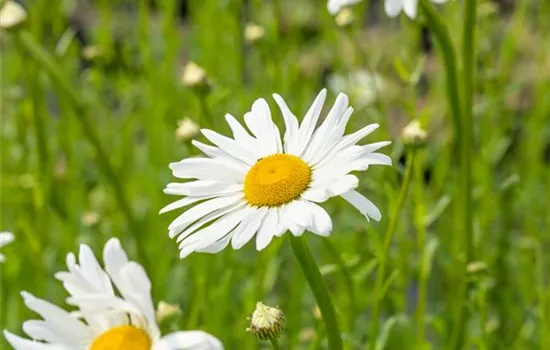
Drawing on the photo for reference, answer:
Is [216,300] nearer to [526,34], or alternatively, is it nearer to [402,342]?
[402,342]

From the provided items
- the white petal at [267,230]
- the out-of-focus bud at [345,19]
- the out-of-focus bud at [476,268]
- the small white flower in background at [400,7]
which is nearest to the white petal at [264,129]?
the white petal at [267,230]

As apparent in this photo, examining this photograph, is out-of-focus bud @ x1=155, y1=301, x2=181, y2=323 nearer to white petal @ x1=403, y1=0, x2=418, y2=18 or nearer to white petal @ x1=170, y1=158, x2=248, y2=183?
white petal @ x1=170, y1=158, x2=248, y2=183

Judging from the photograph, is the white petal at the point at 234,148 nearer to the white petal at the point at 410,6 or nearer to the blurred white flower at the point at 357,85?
the white petal at the point at 410,6

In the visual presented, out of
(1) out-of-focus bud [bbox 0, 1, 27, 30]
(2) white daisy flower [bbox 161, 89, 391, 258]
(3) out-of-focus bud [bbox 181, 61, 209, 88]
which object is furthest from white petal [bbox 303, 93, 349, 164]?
(1) out-of-focus bud [bbox 0, 1, 27, 30]

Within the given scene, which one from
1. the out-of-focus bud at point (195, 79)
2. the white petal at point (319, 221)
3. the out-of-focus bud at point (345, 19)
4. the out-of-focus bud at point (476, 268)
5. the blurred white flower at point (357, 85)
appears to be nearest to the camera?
the white petal at point (319, 221)

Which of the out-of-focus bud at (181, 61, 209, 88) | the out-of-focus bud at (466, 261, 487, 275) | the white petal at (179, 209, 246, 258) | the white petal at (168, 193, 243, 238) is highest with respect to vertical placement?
the out-of-focus bud at (181, 61, 209, 88)

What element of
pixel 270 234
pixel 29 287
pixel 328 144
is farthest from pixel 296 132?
pixel 29 287
